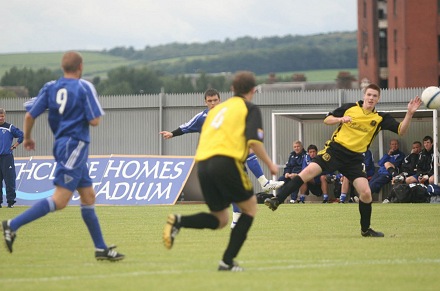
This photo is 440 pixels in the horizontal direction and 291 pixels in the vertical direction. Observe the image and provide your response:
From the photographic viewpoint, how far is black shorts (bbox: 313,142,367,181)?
14.9m

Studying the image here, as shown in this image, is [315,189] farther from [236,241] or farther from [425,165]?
[236,241]

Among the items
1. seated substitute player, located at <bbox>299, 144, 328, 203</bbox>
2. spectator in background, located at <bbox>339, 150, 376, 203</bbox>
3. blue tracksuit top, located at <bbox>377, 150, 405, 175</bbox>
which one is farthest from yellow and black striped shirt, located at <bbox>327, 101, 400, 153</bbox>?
seated substitute player, located at <bbox>299, 144, 328, 203</bbox>

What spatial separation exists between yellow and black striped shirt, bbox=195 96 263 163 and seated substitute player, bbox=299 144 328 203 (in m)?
17.3

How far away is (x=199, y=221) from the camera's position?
10.3 m

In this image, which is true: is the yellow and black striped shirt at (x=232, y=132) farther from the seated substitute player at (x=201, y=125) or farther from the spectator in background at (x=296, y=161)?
the spectator in background at (x=296, y=161)

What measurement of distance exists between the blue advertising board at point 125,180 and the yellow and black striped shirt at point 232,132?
670 inches

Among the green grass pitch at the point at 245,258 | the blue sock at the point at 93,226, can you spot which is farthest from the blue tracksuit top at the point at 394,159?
the blue sock at the point at 93,226

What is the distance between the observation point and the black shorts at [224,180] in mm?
10008

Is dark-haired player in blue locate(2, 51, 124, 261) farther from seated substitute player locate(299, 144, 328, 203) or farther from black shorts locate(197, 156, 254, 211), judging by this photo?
seated substitute player locate(299, 144, 328, 203)

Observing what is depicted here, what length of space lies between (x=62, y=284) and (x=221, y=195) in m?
1.85

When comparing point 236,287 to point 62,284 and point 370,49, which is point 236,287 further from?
point 370,49

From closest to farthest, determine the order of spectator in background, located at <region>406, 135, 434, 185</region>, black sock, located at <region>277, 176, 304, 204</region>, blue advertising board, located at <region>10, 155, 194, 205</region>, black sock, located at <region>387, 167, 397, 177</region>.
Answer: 1. black sock, located at <region>277, 176, 304, 204</region>
2. spectator in background, located at <region>406, 135, 434, 185</region>
3. black sock, located at <region>387, 167, 397, 177</region>
4. blue advertising board, located at <region>10, 155, 194, 205</region>

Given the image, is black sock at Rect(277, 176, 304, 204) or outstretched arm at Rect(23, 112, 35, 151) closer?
outstretched arm at Rect(23, 112, 35, 151)

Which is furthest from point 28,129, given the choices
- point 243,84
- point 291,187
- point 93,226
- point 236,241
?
point 291,187
